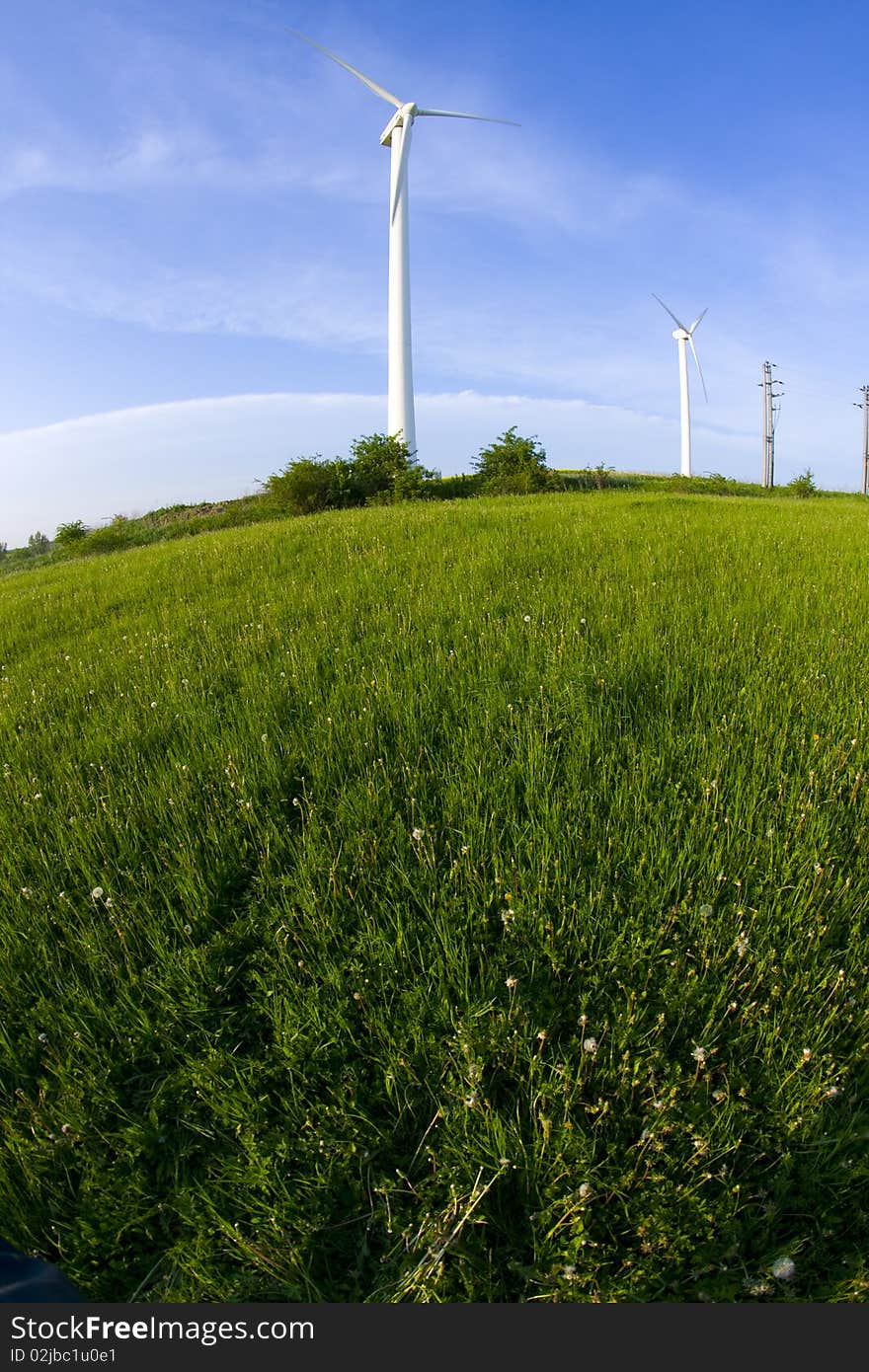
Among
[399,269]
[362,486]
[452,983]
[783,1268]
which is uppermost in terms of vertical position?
[399,269]

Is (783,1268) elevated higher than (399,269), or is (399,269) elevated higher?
(399,269)

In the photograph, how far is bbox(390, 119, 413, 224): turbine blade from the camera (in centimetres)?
3097

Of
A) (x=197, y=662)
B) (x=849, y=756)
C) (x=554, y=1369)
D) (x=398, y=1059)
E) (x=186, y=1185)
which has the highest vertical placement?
(x=197, y=662)

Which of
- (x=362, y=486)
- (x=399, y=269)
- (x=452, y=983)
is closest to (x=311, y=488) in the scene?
(x=362, y=486)

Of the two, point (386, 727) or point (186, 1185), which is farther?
point (386, 727)

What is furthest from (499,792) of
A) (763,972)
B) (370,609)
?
(370,609)

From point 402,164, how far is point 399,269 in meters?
4.72

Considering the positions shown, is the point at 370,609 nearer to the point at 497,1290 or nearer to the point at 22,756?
the point at 22,756

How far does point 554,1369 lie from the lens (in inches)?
68.9

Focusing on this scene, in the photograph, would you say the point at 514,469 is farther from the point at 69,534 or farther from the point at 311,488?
the point at 69,534

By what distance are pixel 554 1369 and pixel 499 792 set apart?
7.27 feet

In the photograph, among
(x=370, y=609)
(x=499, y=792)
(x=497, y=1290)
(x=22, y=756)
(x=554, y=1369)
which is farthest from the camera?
(x=370, y=609)

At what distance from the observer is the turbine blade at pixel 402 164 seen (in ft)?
102

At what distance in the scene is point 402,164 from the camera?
102ft
